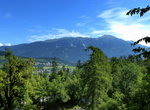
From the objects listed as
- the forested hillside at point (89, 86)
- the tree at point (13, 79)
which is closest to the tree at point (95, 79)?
the forested hillside at point (89, 86)

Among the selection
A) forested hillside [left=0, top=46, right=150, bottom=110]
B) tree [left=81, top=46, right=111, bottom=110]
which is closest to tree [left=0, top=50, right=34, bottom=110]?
forested hillside [left=0, top=46, right=150, bottom=110]

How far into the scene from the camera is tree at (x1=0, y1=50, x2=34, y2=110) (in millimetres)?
22938

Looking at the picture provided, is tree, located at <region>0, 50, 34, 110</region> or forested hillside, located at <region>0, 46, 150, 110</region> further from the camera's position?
tree, located at <region>0, 50, 34, 110</region>

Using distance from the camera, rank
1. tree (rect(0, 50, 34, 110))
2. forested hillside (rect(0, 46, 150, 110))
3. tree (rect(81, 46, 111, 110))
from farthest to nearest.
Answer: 1. tree (rect(81, 46, 111, 110))
2. tree (rect(0, 50, 34, 110))
3. forested hillside (rect(0, 46, 150, 110))

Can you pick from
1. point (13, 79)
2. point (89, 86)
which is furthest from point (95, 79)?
point (13, 79)

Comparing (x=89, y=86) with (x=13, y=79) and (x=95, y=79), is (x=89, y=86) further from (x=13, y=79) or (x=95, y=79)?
(x=13, y=79)

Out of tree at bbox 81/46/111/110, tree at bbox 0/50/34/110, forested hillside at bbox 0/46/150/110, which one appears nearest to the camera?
forested hillside at bbox 0/46/150/110

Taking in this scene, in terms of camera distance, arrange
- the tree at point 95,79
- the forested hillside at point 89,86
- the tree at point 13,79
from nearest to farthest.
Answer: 1. the forested hillside at point 89,86
2. the tree at point 13,79
3. the tree at point 95,79

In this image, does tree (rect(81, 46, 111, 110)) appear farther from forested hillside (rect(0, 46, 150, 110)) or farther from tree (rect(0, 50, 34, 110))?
tree (rect(0, 50, 34, 110))

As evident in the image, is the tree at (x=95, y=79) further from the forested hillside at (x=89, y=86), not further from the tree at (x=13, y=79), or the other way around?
the tree at (x=13, y=79)

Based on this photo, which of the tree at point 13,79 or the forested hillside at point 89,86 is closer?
the forested hillside at point 89,86

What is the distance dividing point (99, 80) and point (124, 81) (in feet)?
96.5

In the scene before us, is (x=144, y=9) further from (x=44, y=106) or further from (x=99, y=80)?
(x=44, y=106)

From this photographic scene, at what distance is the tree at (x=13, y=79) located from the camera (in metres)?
22.9
